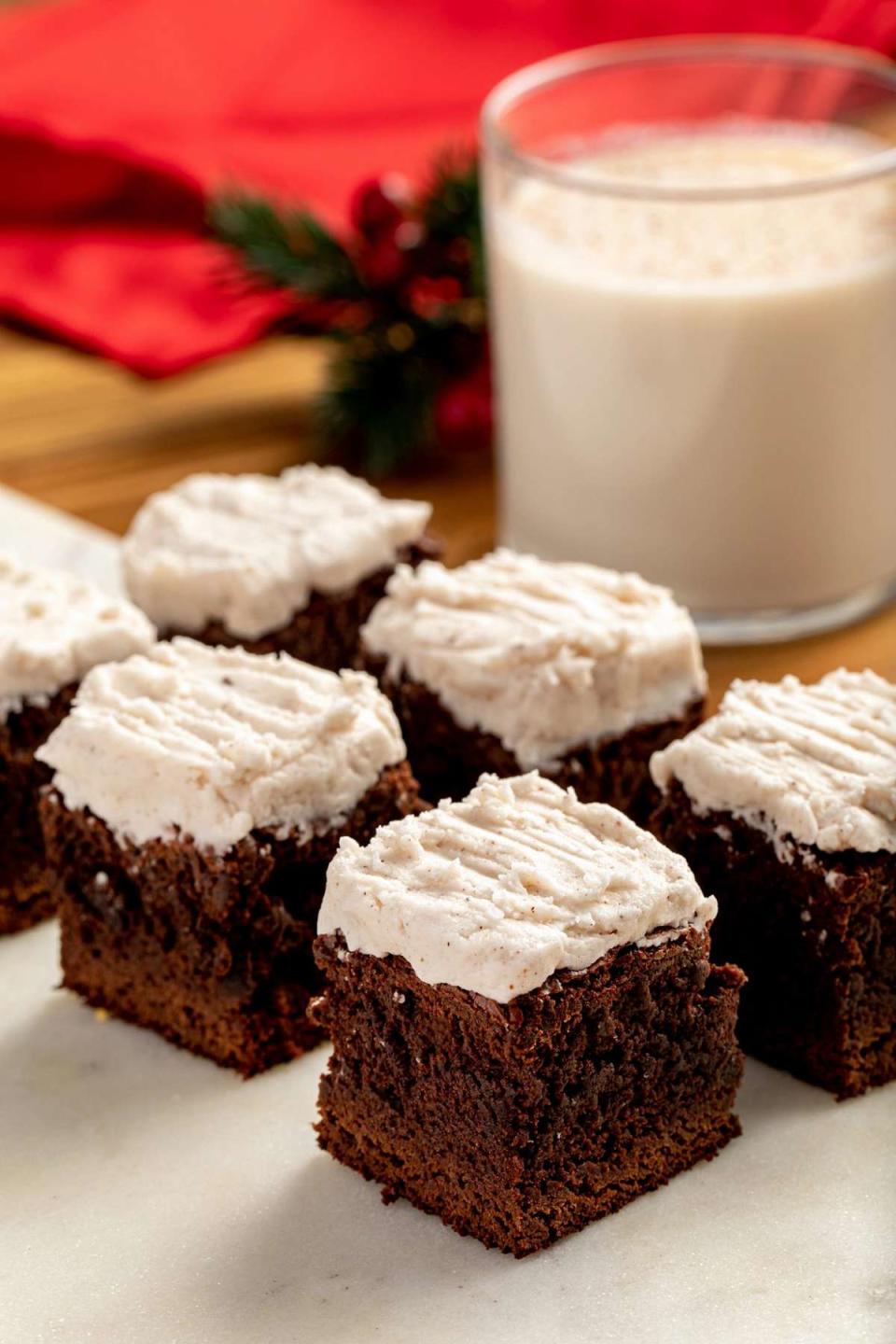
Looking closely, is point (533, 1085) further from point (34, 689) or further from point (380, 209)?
point (380, 209)

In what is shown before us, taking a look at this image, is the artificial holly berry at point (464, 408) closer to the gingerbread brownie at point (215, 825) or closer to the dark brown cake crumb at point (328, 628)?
the dark brown cake crumb at point (328, 628)

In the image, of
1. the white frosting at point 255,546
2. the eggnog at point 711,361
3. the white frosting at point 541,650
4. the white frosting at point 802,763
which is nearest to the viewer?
the white frosting at point 802,763

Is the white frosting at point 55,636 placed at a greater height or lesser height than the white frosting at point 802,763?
lesser

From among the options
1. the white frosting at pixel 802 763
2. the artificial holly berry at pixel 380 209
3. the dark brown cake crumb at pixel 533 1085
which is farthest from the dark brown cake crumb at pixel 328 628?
the artificial holly berry at pixel 380 209

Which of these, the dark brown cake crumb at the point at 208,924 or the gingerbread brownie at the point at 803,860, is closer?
the gingerbread brownie at the point at 803,860

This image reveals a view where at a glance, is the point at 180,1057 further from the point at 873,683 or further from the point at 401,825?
the point at 873,683

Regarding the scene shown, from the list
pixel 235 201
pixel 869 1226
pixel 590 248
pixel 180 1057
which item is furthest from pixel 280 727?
pixel 235 201

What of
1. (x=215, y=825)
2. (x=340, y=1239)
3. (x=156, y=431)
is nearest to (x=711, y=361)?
(x=215, y=825)
